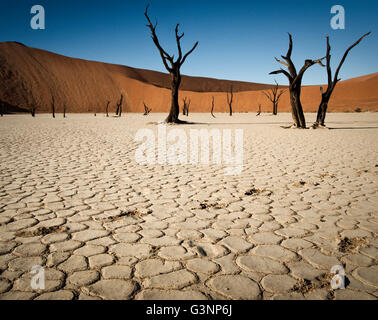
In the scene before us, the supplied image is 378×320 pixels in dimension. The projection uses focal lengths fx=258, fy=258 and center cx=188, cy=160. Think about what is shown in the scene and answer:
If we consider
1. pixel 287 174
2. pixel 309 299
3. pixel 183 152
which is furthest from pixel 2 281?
pixel 183 152

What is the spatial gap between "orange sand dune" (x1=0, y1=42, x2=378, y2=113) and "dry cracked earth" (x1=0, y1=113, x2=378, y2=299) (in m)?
45.9

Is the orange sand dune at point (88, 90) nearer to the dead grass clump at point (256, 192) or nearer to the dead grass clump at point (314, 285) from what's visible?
the dead grass clump at point (256, 192)

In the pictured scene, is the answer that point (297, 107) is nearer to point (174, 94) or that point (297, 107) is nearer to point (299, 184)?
point (174, 94)

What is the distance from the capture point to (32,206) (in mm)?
3396

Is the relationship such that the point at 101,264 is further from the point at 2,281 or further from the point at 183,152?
the point at 183,152

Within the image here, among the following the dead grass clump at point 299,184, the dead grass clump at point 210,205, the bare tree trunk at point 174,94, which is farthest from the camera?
the bare tree trunk at point 174,94

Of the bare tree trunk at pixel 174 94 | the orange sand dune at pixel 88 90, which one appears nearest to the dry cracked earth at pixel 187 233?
the bare tree trunk at pixel 174 94

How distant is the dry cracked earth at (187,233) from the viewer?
1.88 m

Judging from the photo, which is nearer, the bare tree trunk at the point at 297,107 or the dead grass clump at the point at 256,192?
the dead grass clump at the point at 256,192

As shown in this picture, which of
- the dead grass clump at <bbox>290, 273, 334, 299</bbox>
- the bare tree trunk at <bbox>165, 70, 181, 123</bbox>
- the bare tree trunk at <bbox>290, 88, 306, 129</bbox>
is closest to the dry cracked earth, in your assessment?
the dead grass clump at <bbox>290, 273, 334, 299</bbox>

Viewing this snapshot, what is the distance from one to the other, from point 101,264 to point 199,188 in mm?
2376

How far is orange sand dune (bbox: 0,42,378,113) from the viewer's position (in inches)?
1970

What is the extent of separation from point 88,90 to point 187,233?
6682cm

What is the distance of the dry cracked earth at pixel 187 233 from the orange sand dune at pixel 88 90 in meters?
45.9
